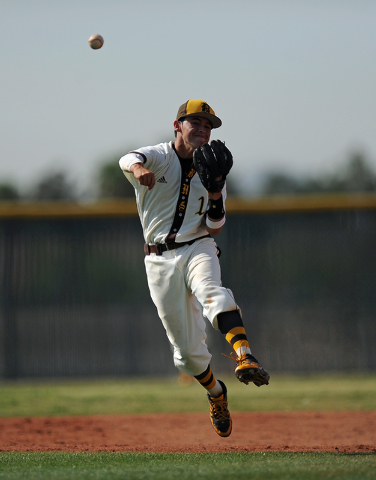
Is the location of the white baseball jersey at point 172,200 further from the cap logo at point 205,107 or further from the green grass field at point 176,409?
the green grass field at point 176,409

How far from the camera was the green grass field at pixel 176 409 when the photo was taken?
3.90 m

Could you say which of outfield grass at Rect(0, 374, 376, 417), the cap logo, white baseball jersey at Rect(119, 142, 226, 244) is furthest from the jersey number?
outfield grass at Rect(0, 374, 376, 417)

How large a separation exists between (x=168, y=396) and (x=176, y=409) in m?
1.37

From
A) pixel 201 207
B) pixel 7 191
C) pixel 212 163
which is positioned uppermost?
pixel 212 163

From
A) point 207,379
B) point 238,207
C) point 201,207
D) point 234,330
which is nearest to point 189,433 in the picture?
point 207,379

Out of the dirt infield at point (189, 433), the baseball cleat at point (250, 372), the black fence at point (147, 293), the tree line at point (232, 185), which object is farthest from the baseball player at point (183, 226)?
the tree line at point (232, 185)

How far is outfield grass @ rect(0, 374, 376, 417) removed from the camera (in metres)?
9.21

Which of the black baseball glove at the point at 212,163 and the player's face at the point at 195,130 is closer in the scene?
the black baseball glove at the point at 212,163

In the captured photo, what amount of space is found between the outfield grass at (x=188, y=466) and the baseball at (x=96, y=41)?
143 inches

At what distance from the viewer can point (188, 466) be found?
4.20 metres

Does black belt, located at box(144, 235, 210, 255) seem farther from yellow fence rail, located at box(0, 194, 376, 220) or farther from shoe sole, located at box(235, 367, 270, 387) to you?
yellow fence rail, located at box(0, 194, 376, 220)

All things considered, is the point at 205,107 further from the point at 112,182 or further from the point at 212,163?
the point at 112,182

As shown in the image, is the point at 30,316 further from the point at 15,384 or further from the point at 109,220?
the point at 109,220

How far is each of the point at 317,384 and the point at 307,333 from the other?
0.89 meters
